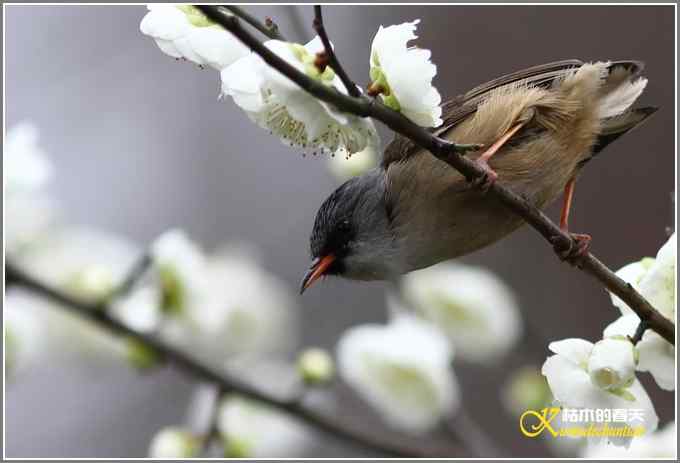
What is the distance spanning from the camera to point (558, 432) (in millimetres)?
1773

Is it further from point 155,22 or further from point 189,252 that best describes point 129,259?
point 155,22

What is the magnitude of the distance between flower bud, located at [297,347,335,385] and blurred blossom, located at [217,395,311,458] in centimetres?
13

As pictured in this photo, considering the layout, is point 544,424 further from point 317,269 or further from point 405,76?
point 405,76

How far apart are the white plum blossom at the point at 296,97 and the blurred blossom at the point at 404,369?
1309 millimetres

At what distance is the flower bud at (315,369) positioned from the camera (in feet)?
7.64

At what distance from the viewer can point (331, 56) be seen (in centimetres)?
122

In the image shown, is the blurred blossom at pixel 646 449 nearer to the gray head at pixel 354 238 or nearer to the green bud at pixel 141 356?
the gray head at pixel 354 238

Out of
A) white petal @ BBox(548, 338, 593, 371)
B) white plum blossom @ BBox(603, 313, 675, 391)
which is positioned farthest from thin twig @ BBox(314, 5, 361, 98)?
white plum blossom @ BBox(603, 313, 675, 391)

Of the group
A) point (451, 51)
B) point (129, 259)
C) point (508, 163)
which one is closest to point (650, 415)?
point (508, 163)

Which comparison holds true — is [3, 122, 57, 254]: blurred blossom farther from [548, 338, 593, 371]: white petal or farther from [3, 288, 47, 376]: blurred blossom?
[548, 338, 593, 371]: white petal

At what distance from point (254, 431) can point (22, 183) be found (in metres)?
0.97

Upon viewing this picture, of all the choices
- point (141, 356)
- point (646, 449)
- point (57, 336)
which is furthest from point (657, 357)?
point (57, 336)

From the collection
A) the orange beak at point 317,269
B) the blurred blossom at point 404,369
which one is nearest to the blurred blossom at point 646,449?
the blurred blossom at point 404,369

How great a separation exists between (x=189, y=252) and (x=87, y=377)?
55 centimetres
